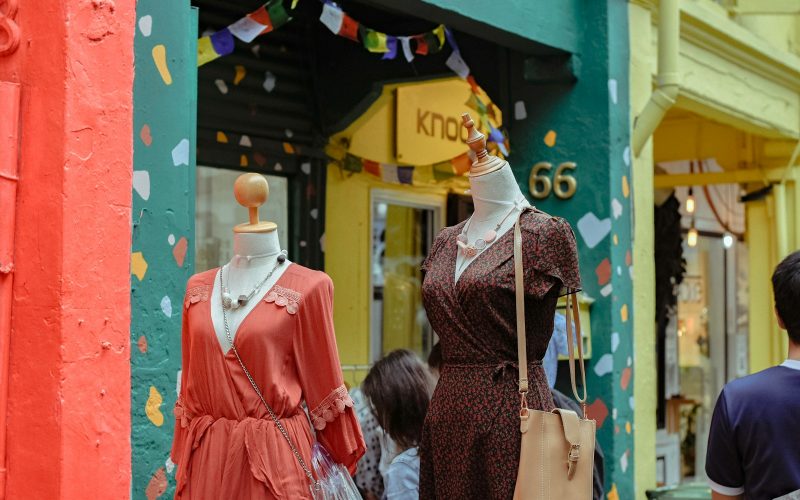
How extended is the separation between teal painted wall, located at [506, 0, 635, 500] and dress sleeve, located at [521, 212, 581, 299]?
310 centimetres

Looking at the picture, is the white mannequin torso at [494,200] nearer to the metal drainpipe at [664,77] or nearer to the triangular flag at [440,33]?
the triangular flag at [440,33]

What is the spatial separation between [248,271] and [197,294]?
0.18 meters

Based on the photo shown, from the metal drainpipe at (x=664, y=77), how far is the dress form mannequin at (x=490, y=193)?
137 inches

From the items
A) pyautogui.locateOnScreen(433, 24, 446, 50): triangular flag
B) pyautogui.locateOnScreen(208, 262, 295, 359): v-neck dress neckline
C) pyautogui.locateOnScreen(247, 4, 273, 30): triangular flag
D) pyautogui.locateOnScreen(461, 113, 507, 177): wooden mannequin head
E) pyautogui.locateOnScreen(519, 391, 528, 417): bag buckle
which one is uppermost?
pyautogui.locateOnScreen(433, 24, 446, 50): triangular flag

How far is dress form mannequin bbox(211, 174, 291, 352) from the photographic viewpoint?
3.65 meters

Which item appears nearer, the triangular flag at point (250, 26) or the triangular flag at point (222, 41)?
the triangular flag at point (222, 41)

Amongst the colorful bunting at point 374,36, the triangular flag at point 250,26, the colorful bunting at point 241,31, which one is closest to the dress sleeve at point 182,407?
the colorful bunting at point 241,31

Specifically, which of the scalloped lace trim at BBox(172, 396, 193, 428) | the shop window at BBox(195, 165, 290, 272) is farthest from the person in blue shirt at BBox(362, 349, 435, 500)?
the shop window at BBox(195, 165, 290, 272)

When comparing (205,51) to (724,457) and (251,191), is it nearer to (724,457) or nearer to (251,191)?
(251,191)

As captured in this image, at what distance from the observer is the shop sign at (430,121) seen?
8.48 meters

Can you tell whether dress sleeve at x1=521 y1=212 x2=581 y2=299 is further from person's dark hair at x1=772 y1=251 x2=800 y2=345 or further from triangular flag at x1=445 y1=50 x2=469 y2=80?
triangular flag at x1=445 y1=50 x2=469 y2=80

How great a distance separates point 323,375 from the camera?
12.2ft

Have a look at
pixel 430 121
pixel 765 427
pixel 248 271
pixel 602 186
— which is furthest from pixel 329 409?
pixel 430 121

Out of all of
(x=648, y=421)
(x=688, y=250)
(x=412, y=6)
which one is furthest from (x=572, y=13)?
(x=688, y=250)
